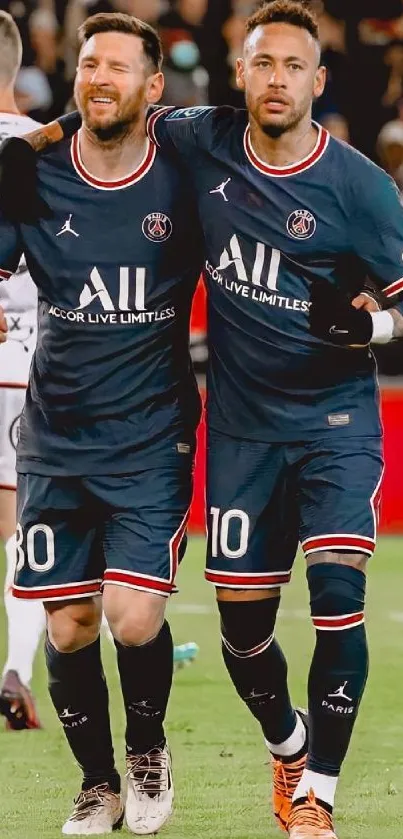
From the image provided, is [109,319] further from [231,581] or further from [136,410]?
[231,581]

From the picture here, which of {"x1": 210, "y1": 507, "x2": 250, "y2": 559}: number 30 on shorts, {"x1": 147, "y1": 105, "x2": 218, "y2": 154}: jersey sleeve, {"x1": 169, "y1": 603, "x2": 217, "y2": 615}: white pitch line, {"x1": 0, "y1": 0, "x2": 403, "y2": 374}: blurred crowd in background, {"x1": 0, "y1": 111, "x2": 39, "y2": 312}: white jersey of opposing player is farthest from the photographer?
{"x1": 0, "y1": 0, "x2": 403, "y2": 374}: blurred crowd in background

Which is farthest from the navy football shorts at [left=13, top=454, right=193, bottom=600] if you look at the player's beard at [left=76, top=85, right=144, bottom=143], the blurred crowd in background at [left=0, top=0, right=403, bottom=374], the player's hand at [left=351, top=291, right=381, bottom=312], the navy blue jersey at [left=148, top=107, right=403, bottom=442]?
the blurred crowd in background at [left=0, top=0, right=403, bottom=374]

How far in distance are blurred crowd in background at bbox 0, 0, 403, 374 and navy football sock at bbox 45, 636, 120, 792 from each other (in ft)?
29.6

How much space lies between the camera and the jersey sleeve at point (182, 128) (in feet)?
16.5

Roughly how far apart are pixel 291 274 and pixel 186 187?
41 cm

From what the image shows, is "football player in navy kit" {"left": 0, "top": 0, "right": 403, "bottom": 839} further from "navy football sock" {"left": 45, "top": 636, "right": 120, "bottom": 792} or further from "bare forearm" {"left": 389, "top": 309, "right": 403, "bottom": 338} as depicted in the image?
"navy football sock" {"left": 45, "top": 636, "right": 120, "bottom": 792}

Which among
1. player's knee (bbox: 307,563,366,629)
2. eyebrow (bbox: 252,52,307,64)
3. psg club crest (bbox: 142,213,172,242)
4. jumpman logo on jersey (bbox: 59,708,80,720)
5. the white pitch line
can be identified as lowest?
the white pitch line

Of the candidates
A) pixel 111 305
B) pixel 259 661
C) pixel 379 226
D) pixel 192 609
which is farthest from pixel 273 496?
pixel 192 609

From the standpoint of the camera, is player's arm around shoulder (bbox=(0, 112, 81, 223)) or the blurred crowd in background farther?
the blurred crowd in background

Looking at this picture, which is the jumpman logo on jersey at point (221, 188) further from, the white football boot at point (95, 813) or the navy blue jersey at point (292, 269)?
the white football boot at point (95, 813)

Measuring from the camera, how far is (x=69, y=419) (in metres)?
5.00

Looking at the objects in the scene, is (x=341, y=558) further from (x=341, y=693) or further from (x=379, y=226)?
(x=379, y=226)

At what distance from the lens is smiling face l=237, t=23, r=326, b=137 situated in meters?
4.82

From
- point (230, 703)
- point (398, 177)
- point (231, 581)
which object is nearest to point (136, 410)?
point (231, 581)
